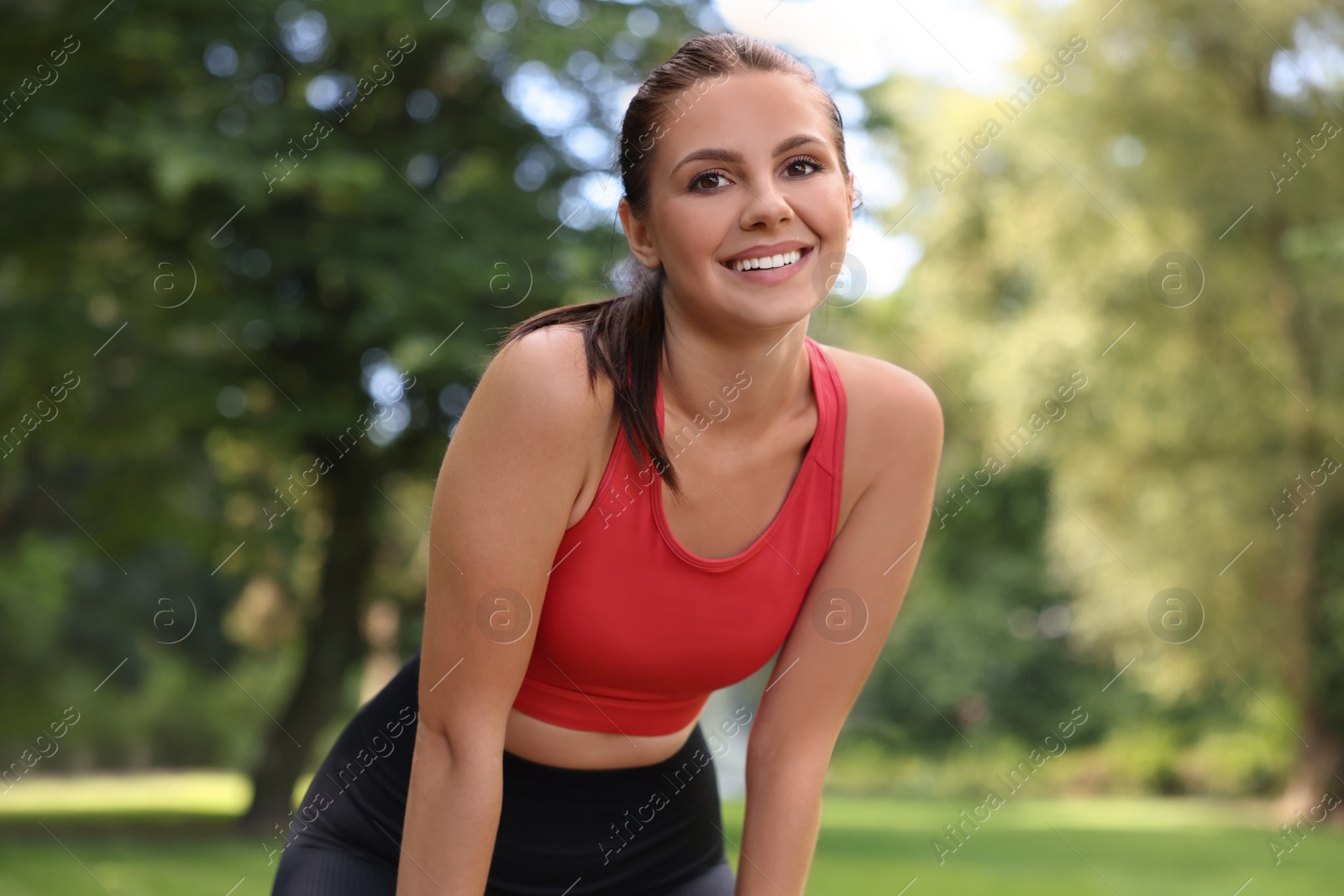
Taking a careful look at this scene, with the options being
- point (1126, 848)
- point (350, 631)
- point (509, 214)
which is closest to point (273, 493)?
point (350, 631)

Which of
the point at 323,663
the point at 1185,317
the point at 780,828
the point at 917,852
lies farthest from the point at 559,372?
the point at 1185,317

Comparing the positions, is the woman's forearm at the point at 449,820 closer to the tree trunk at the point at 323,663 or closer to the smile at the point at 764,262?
the smile at the point at 764,262

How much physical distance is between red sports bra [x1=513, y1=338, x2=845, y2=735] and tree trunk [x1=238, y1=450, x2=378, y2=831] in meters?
10.9

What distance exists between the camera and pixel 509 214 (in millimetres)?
10727

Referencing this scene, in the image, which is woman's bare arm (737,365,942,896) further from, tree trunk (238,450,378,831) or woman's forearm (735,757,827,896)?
tree trunk (238,450,378,831)

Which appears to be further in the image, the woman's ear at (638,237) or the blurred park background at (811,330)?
the blurred park background at (811,330)

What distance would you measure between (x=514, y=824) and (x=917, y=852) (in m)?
12.4

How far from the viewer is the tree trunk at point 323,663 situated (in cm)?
1265

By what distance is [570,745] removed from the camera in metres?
1.88

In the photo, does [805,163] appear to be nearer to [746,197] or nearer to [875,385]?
[746,197]

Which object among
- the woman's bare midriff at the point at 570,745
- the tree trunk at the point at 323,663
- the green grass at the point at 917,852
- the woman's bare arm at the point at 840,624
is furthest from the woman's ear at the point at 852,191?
the tree trunk at the point at 323,663

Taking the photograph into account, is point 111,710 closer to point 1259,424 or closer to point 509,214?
point 509,214

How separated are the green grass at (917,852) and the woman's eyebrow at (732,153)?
8.44m

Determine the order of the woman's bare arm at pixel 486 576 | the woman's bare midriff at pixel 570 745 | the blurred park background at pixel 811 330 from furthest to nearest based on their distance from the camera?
the blurred park background at pixel 811 330, the woman's bare midriff at pixel 570 745, the woman's bare arm at pixel 486 576
